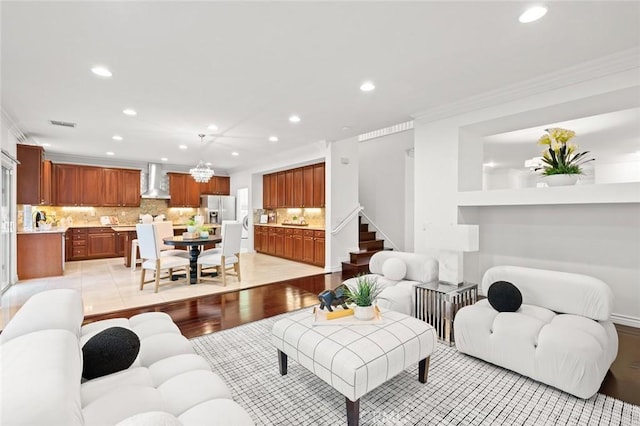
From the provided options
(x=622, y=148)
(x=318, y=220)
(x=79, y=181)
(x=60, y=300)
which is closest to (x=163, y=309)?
(x=60, y=300)

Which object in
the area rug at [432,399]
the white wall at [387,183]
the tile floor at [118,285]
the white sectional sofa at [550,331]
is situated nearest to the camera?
the area rug at [432,399]

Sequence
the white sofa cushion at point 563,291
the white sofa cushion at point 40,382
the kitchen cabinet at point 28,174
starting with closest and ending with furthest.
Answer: the white sofa cushion at point 40,382, the white sofa cushion at point 563,291, the kitchen cabinet at point 28,174

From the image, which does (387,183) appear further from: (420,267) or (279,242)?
(420,267)

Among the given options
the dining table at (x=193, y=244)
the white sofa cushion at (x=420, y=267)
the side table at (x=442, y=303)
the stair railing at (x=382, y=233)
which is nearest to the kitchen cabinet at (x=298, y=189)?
the stair railing at (x=382, y=233)

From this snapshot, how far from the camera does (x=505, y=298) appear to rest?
101 inches

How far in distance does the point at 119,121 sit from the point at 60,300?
3946 mm

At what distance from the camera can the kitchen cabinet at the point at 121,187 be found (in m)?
8.27

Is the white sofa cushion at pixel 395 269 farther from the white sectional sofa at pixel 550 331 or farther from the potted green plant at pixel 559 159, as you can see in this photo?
the potted green plant at pixel 559 159

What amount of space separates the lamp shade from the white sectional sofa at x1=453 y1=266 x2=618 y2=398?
16.1 inches

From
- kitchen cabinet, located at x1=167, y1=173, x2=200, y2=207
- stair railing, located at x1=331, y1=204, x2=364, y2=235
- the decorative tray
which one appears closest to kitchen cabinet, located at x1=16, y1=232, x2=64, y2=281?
kitchen cabinet, located at x1=167, y1=173, x2=200, y2=207

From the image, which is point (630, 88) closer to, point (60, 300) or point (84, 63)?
point (60, 300)

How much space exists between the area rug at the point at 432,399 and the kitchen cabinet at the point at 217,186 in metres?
8.02

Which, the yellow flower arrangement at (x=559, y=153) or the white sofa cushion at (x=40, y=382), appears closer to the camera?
the white sofa cushion at (x=40, y=382)

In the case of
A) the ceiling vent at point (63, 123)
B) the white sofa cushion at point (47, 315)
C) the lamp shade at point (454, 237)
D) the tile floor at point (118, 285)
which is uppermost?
the ceiling vent at point (63, 123)
